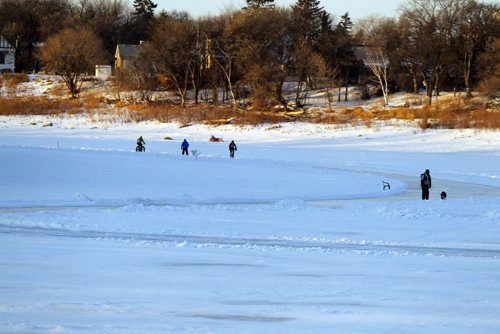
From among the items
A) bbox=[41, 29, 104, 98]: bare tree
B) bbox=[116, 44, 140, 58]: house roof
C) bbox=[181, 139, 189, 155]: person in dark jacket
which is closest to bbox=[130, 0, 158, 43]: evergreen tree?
bbox=[116, 44, 140, 58]: house roof

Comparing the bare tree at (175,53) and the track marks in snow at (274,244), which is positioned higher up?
the bare tree at (175,53)

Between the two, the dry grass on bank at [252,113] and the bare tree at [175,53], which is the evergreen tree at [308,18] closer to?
the bare tree at [175,53]

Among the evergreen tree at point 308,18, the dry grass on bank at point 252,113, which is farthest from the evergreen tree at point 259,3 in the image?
the dry grass on bank at point 252,113

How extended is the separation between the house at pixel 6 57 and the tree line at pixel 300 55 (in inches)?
397

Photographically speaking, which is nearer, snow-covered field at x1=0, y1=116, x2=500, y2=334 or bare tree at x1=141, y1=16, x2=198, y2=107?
snow-covered field at x1=0, y1=116, x2=500, y2=334

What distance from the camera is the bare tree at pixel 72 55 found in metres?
80.0

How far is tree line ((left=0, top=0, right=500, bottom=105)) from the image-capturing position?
2751 inches

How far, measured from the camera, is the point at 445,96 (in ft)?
224

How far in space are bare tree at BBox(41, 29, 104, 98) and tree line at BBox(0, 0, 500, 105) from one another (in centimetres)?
11

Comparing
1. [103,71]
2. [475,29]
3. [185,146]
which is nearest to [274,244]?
[185,146]

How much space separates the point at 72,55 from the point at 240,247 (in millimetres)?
69875

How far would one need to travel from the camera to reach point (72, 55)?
81438mm

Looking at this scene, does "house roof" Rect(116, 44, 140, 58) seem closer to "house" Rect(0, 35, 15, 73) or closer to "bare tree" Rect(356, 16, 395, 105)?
"house" Rect(0, 35, 15, 73)

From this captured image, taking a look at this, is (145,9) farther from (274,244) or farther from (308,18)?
(274,244)
